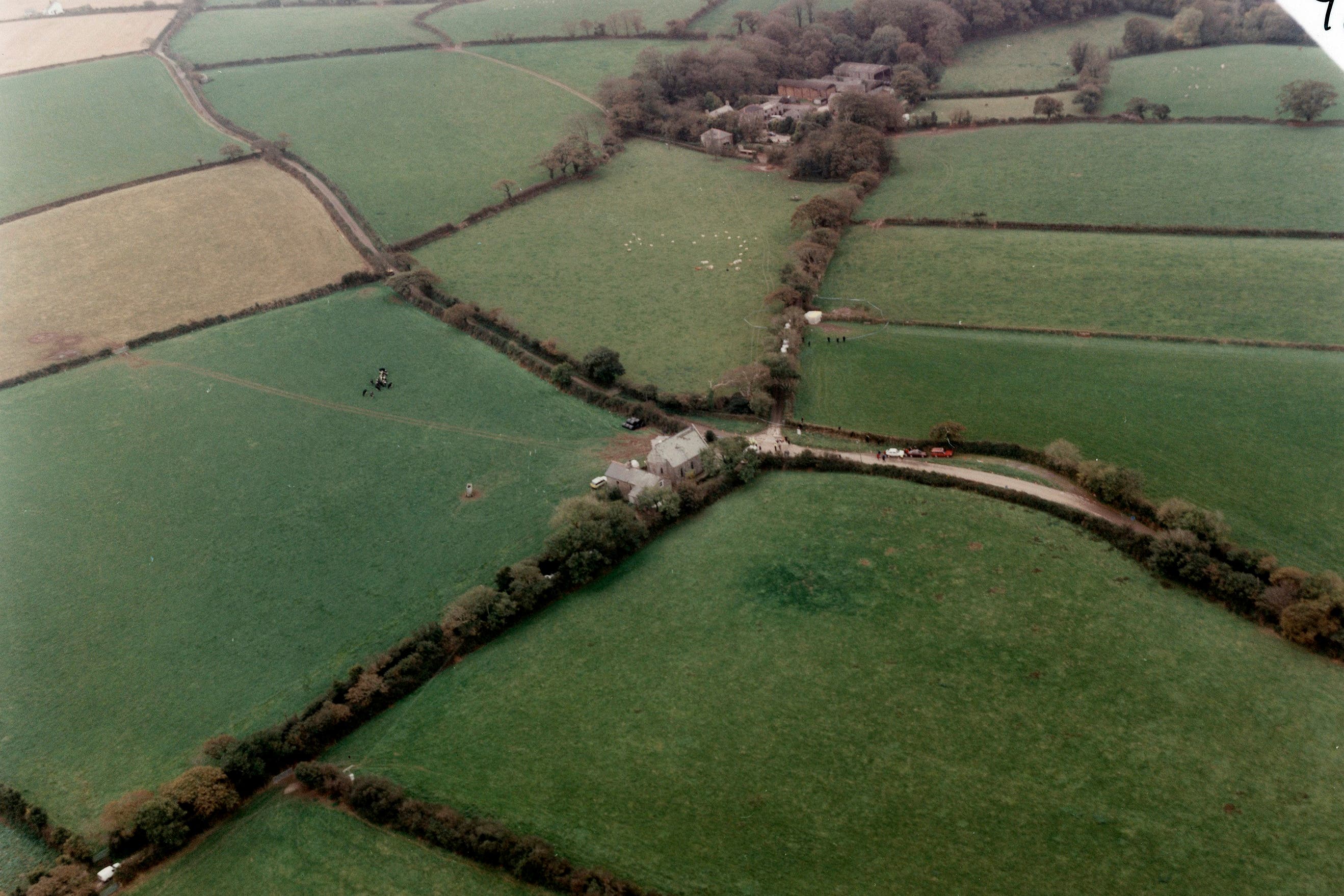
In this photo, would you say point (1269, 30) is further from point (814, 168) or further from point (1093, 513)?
point (1093, 513)

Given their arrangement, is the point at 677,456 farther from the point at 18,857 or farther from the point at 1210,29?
the point at 1210,29

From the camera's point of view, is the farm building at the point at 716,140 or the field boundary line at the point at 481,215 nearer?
the field boundary line at the point at 481,215

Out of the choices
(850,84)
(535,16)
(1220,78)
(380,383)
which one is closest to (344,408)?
A: (380,383)

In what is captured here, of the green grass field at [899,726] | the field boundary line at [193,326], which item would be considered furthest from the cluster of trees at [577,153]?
the green grass field at [899,726]

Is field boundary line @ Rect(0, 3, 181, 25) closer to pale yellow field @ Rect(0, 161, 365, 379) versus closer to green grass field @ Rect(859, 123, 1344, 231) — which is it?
pale yellow field @ Rect(0, 161, 365, 379)

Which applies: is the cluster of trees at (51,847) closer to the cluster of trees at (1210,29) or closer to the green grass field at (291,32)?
the green grass field at (291,32)

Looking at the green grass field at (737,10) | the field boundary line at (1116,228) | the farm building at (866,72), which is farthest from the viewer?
the green grass field at (737,10)

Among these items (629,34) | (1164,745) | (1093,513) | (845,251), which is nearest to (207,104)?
(629,34)
